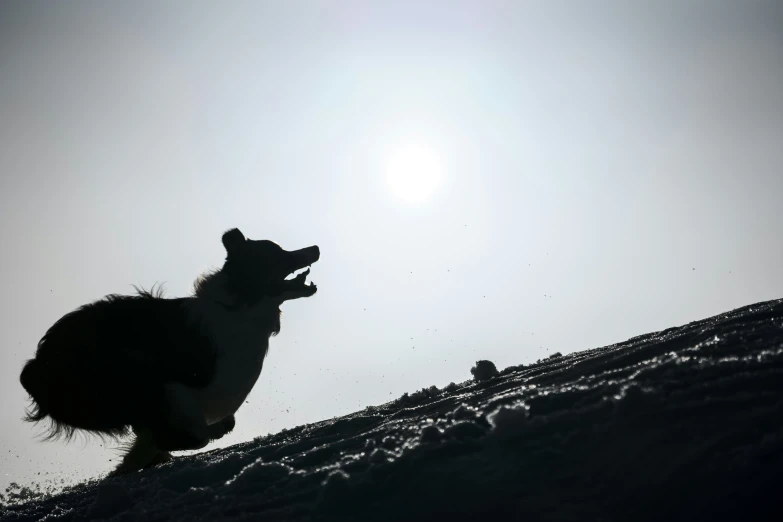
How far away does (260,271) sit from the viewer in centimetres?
937

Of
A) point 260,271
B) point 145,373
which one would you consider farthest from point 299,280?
point 145,373

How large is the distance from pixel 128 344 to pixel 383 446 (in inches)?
185

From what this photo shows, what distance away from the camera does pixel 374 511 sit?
287 centimetres

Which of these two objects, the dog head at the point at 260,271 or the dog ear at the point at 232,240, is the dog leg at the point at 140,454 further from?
the dog ear at the point at 232,240

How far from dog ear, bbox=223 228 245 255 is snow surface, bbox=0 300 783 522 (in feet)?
16.5

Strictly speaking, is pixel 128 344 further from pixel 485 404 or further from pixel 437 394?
pixel 485 404

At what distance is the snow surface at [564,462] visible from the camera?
8.07 ft

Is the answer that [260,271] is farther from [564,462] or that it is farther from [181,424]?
[564,462]

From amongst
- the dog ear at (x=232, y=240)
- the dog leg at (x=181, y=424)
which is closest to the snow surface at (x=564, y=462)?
the dog leg at (x=181, y=424)

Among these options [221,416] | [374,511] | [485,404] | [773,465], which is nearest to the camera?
[773,465]

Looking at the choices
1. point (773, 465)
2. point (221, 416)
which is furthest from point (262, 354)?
point (773, 465)

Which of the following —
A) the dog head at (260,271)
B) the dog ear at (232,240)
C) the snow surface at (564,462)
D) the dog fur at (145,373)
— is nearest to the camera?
the snow surface at (564,462)

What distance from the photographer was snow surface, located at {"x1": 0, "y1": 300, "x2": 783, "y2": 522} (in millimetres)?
2461

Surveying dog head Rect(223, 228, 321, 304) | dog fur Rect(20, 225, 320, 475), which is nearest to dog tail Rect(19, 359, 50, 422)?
dog fur Rect(20, 225, 320, 475)
